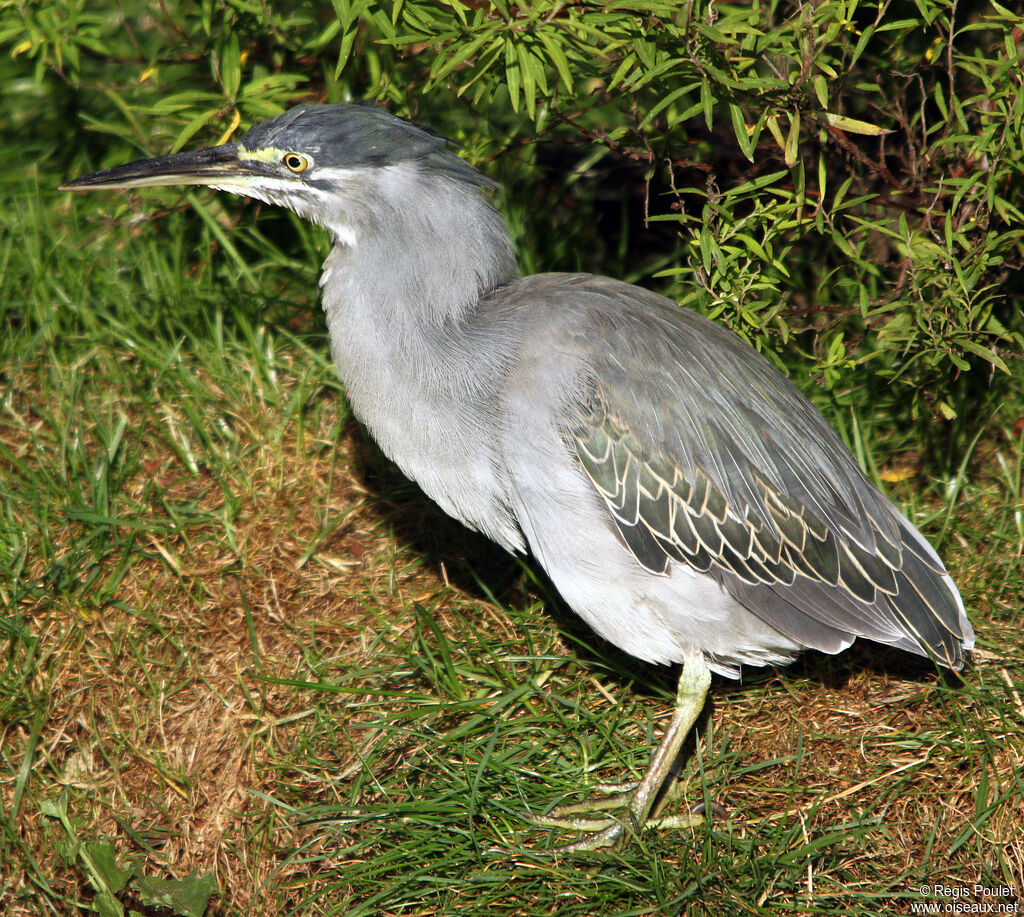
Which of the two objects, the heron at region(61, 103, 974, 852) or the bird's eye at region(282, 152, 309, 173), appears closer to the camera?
the heron at region(61, 103, 974, 852)

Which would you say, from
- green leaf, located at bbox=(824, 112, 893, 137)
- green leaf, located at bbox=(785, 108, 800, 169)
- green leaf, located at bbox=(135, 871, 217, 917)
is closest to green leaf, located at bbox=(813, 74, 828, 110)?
green leaf, located at bbox=(785, 108, 800, 169)

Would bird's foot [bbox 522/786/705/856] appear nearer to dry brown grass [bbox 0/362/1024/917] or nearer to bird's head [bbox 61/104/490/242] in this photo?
dry brown grass [bbox 0/362/1024/917]

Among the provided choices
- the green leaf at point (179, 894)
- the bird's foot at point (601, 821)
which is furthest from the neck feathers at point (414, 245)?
the green leaf at point (179, 894)

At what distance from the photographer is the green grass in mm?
3162

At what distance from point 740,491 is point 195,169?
2068 millimetres

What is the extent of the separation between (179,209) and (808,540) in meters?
3.07

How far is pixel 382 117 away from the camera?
3.39m

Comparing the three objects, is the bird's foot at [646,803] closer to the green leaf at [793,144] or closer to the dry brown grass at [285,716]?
the dry brown grass at [285,716]

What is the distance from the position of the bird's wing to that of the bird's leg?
0.30 meters

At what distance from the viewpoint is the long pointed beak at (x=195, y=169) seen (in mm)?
3436

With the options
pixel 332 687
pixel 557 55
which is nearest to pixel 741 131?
pixel 557 55

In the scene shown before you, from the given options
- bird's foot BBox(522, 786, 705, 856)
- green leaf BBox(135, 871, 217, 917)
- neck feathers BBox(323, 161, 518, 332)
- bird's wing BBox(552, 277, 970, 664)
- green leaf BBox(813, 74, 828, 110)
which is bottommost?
green leaf BBox(135, 871, 217, 917)

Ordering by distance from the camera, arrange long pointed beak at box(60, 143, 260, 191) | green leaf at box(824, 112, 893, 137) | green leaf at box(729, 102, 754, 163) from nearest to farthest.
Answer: green leaf at box(729, 102, 754, 163), green leaf at box(824, 112, 893, 137), long pointed beak at box(60, 143, 260, 191)

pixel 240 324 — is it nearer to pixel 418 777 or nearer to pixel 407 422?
pixel 407 422
